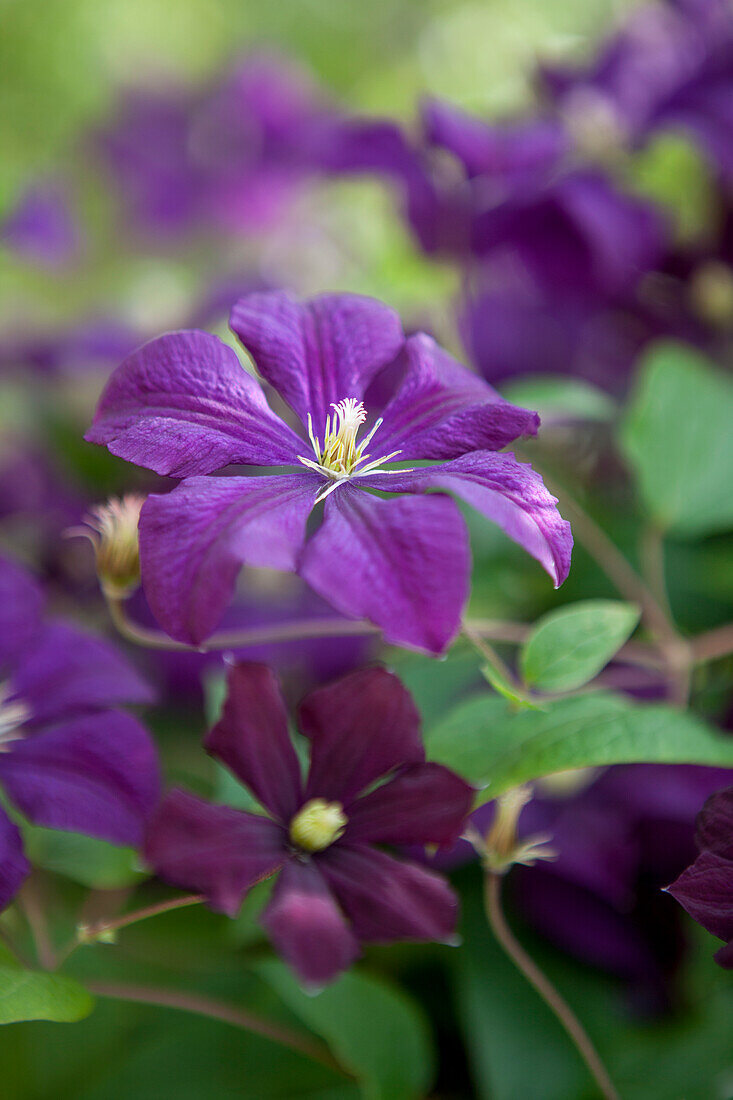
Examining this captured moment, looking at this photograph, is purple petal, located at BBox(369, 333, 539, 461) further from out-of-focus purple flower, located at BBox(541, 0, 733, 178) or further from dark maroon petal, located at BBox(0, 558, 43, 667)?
out-of-focus purple flower, located at BBox(541, 0, 733, 178)

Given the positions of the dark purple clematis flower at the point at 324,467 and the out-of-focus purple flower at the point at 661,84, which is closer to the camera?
the dark purple clematis flower at the point at 324,467

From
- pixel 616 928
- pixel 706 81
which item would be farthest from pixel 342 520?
pixel 706 81

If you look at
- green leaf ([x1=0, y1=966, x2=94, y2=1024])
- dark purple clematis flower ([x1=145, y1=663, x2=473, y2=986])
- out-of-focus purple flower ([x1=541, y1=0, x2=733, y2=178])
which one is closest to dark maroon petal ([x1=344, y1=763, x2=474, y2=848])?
dark purple clematis flower ([x1=145, y1=663, x2=473, y2=986])

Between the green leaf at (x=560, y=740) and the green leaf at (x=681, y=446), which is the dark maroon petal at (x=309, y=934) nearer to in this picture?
the green leaf at (x=560, y=740)

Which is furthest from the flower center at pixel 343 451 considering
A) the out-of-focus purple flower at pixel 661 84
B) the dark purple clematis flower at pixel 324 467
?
the out-of-focus purple flower at pixel 661 84

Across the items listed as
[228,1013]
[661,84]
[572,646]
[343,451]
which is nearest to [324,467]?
[343,451]

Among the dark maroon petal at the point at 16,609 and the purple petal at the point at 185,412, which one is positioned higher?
the purple petal at the point at 185,412

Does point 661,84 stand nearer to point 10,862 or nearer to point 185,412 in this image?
point 185,412
